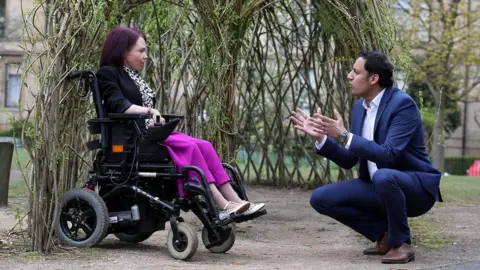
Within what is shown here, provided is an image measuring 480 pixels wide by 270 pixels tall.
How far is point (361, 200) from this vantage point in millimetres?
5777

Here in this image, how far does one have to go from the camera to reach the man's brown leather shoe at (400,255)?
18.1 ft

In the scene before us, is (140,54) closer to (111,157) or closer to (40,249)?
(111,157)

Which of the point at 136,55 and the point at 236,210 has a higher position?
the point at 136,55

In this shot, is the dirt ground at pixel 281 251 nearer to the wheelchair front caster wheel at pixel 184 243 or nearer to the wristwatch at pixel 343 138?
the wheelchair front caster wheel at pixel 184 243

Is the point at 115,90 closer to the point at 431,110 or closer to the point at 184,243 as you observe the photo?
A: the point at 184,243

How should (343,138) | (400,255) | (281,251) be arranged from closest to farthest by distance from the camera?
(343,138), (400,255), (281,251)

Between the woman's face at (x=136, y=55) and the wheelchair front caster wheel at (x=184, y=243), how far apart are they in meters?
1.15

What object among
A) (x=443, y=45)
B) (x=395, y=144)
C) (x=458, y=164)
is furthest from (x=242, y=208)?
(x=458, y=164)

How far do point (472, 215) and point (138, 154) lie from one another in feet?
13.0

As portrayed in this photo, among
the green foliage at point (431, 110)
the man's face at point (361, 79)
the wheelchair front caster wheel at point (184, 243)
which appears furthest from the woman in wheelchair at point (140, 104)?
the green foliage at point (431, 110)

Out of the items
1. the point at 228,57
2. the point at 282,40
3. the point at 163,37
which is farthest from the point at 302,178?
the point at 228,57

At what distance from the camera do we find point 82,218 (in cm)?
571

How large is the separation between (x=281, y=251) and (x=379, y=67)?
4.79ft

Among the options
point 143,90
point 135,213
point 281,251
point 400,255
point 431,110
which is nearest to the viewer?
point 400,255
